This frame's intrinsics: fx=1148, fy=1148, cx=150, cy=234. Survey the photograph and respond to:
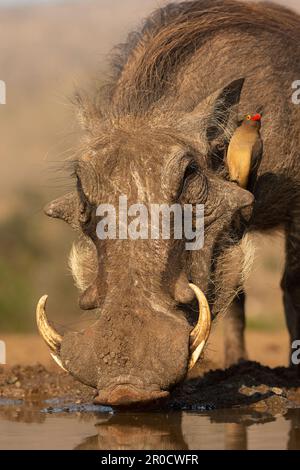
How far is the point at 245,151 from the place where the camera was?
17.8 feet

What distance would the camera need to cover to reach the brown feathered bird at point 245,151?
213 inches

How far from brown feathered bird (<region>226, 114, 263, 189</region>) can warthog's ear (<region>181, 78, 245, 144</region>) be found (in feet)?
0.31

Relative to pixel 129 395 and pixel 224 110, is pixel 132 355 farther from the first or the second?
pixel 224 110

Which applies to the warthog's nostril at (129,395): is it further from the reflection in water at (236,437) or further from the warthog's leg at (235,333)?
the warthog's leg at (235,333)

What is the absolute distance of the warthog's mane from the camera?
229 inches

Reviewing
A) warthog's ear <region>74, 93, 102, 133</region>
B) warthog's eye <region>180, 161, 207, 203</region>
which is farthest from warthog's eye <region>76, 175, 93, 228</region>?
warthog's ear <region>74, 93, 102, 133</region>

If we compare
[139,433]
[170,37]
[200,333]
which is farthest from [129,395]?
[170,37]

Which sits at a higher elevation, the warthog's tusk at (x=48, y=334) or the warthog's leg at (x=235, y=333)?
the warthog's leg at (x=235, y=333)

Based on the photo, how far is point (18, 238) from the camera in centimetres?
1394

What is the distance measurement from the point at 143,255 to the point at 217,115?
1130 mm

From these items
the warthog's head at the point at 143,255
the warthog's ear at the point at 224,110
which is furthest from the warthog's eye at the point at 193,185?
the warthog's ear at the point at 224,110

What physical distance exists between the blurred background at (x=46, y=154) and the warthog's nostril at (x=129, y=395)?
169 centimetres
